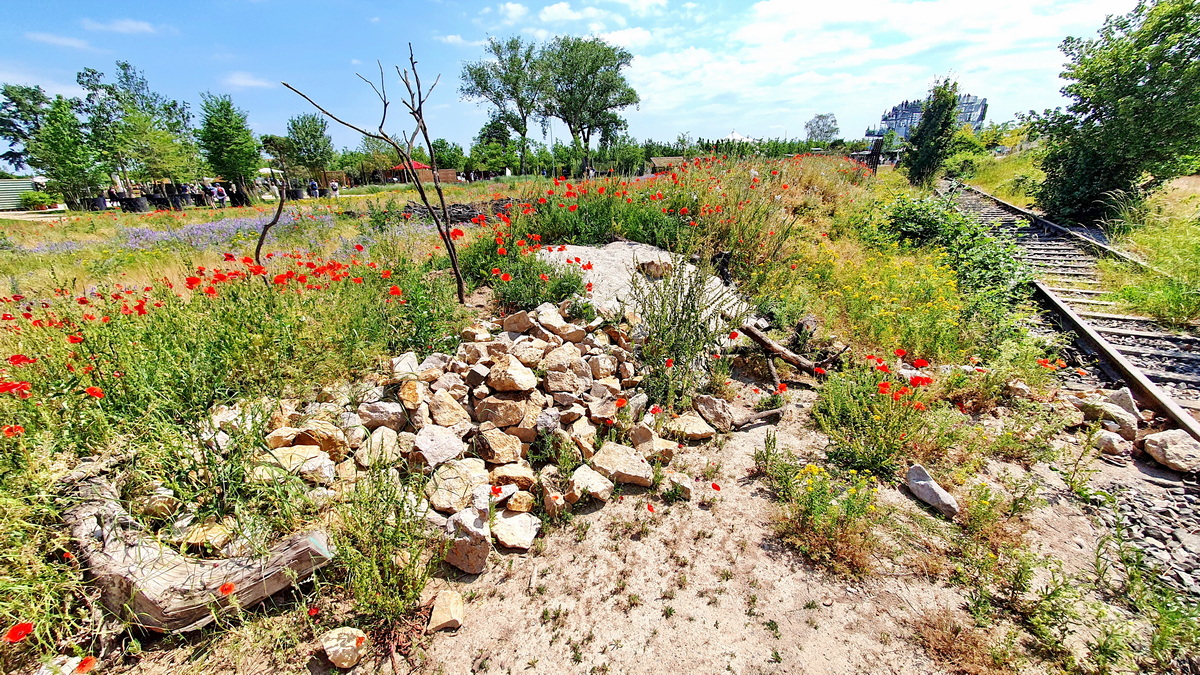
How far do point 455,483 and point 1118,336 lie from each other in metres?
7.84

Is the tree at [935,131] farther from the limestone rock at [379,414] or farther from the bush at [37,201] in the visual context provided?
the bush at [37,201]

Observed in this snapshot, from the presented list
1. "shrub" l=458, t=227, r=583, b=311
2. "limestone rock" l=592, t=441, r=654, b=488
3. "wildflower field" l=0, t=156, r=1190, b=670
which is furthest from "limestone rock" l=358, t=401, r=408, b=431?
"shrub" l=458, t=227, r=583, b=311

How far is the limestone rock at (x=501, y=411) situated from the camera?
328cm

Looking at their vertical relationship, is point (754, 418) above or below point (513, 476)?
below

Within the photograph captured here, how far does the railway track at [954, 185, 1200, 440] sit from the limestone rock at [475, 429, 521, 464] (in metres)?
5.58

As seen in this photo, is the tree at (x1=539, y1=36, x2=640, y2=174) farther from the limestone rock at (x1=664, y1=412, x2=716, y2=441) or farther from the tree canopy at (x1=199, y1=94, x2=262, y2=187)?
the limestone rock at (x1=664, y1=412, x2=716, y2=441)

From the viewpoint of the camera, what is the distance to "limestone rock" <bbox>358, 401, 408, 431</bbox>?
9.96 ft

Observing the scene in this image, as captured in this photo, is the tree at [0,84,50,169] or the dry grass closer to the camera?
the dry grass

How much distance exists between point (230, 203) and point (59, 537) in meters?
28.6

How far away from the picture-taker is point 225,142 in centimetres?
2706

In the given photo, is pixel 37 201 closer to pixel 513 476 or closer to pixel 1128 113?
pixel 513 476

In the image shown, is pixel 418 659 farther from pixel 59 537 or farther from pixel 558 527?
pixel 59 537

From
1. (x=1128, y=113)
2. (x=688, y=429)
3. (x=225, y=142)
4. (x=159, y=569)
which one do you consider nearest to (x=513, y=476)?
(x=688, y=429)

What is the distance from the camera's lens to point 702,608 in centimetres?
235
